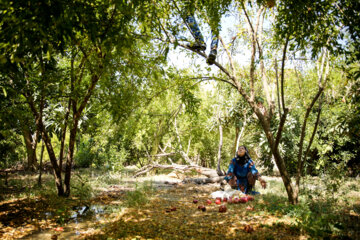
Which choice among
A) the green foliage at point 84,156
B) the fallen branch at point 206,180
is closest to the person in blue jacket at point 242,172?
the fallen branch at point 206,180

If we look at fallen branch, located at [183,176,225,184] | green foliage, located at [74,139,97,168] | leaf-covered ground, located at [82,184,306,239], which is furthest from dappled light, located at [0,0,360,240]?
green foliage, located at [74,139,97,168]

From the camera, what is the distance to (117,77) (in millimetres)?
5438

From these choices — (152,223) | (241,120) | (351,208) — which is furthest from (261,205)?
(241,120)

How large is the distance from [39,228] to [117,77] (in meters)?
3.46

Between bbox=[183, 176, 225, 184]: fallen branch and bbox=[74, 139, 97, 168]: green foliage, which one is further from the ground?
bbox=[74, 139, 97, 168]: green foliage

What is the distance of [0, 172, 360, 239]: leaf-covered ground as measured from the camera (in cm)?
327

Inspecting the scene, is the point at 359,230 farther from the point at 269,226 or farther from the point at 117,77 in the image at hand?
the point at 117,77

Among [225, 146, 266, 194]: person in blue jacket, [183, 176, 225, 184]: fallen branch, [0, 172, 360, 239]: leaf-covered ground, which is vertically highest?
[225, 146, 266, 194]: person in blue jacket

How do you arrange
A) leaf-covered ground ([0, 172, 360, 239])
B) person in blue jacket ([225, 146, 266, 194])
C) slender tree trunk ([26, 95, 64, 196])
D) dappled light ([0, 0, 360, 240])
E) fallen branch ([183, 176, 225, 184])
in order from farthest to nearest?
1. fallen branch ([183, 176, 225, 184])
2. person in blue jacket ([225, 146, 266, 194])
3. slender tree trunk ([26, 95, 64, 196])
4. leaf-covered ground ([0, 172, 360, 239])
5. dappled light ([0, 0, 360, 240])

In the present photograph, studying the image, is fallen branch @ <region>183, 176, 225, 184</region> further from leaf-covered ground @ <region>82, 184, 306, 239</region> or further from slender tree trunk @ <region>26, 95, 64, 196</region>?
slender tree trunk @ <region>26, 95, 64, 196</region>

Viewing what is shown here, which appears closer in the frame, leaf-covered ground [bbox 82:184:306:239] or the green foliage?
leaf-covered ground [bbox 82:184:306:239]

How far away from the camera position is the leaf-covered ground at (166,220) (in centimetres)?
327

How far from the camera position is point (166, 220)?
4.18m

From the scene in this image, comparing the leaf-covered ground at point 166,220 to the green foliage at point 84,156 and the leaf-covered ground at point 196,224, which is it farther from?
the green foliage at point 84,156
